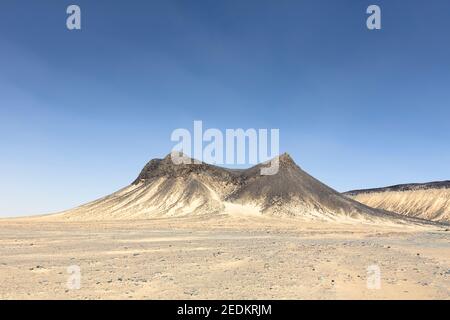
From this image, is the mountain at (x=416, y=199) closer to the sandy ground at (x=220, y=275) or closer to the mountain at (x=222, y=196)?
the mountain at (x=222, y=196)

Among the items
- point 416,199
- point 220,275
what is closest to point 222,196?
point 416,199

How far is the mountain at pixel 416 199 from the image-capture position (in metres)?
127

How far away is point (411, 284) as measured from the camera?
13938 millimetres

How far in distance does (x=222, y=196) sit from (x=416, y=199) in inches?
2840

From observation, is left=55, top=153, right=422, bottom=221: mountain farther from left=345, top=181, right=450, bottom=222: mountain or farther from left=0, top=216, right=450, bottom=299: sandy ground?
left=0, top=216, right=450, bottom=299: sandy ground

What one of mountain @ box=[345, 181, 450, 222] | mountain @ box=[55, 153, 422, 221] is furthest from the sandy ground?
mountain @ box=[345, 181, 450, 222]

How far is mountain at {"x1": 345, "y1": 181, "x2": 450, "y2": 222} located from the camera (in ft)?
416

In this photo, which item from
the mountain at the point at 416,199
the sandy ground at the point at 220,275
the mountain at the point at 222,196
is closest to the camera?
the sandy ground at the point at 220,275

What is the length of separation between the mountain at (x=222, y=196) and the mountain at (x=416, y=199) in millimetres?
36331

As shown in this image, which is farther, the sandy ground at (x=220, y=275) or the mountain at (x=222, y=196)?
the mountain at (x=222, y=196)

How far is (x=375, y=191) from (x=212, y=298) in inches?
6669

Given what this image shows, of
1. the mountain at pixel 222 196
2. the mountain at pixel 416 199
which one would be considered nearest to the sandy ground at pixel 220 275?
the mountain at pixel 222 196

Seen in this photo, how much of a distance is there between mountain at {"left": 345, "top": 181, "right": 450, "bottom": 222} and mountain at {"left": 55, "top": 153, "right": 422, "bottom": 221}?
36331mm
